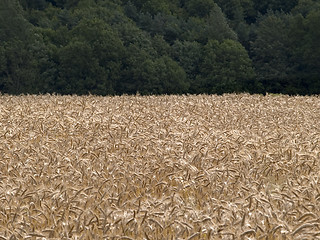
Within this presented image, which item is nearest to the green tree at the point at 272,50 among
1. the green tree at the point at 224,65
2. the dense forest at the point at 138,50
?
the dense forest at the point at 138,50

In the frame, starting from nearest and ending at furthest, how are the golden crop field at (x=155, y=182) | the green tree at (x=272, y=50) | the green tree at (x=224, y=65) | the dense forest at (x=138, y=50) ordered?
1. the golden crop field at (x=155, y=182)
2. the dense forest at (x=138, y=50)
3. the green tree at (x=224, y=65)
4. the green tree at (x=272, y=50)

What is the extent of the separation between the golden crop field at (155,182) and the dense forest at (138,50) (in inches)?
1822

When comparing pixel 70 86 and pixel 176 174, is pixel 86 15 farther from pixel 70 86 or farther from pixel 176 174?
pixel 176 174

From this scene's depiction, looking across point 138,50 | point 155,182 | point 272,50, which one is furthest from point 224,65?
point 155,182

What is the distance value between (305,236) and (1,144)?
19.3 feet

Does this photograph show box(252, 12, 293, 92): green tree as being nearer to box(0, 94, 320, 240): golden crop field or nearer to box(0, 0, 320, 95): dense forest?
box(0, 0, 320, 95): dense forest

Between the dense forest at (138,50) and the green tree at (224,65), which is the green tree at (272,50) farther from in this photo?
the green tree at (224,65)

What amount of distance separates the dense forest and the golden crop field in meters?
46.3

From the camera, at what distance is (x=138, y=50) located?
69562 mm

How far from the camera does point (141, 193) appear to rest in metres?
6.38

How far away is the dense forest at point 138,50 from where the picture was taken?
65.1 meters

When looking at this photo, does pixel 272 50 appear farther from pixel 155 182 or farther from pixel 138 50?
pixel 155 182

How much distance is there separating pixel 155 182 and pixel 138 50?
207ft

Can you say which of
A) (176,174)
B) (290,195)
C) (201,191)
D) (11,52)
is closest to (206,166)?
(176,174)
